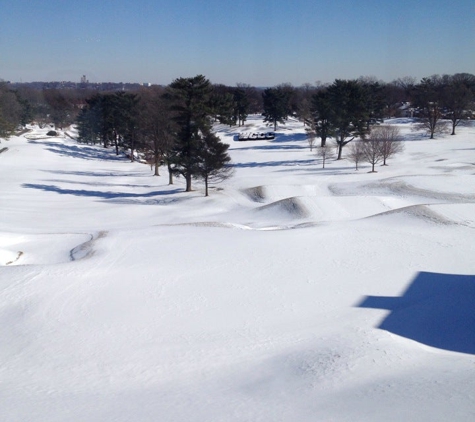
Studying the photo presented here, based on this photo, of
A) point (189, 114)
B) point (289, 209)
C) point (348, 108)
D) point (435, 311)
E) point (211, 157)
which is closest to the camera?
point (435, 311)

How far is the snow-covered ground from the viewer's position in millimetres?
8930

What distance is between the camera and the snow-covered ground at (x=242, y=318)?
893 cm

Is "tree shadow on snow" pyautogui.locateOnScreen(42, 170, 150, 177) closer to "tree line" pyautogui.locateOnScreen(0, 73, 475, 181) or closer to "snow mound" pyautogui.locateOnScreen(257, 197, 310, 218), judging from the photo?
"tree line" pyautogui.locateOnScreen(0, 73, 475, 181)

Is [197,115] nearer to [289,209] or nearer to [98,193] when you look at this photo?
[98,193]

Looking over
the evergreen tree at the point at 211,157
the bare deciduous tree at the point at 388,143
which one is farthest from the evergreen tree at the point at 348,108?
the evergreen tree at the point at 211,157

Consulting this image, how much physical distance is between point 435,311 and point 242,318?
4.90 m

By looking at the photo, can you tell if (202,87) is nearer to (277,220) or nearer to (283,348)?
(277,220)

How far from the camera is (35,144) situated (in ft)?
201

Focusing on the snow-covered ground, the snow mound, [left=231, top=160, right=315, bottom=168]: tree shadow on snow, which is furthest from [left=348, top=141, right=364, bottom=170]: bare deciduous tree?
the snow mound

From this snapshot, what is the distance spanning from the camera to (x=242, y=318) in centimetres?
1315

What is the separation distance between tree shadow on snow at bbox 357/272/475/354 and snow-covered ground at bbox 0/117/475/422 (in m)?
0.05

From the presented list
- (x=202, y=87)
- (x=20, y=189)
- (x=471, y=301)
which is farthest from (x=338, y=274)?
(x=20, y=189)

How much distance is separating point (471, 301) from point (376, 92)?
7119cm

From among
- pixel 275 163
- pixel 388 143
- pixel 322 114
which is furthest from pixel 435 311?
pixel 322 114
